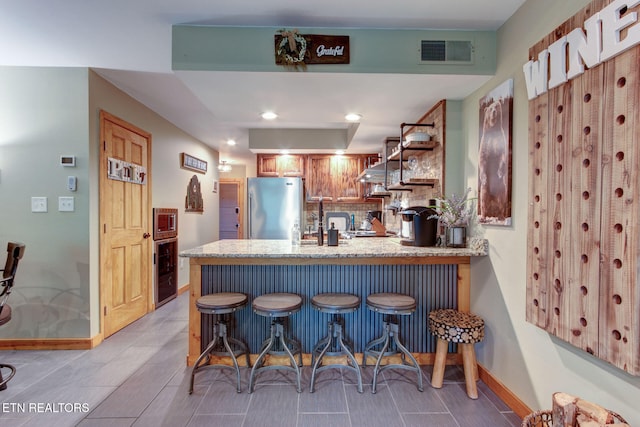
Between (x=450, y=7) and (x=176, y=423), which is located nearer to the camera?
(x=176, y=423)

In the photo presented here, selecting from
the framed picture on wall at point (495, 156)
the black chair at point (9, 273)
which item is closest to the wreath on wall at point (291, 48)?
the framed picture on wall at point (495, 156)

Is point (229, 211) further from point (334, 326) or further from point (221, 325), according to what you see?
point (334, 326)

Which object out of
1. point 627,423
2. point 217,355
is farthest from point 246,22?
point 627,423

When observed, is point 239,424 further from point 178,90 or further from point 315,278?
point 178,90

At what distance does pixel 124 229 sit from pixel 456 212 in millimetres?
3235

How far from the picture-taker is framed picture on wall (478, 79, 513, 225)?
1.88 metres

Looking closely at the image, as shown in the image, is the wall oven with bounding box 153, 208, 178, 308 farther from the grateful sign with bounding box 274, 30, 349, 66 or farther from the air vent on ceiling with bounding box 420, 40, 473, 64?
the air vent on ceiling with bounding box 420, 40, 473, 64

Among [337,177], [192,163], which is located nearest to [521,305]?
[337,177]

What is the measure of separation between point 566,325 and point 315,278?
154cm

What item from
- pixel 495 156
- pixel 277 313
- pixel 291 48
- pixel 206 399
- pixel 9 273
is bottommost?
pixel 206 399

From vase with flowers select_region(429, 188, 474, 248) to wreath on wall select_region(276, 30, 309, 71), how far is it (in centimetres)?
151

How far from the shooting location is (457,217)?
2326mm

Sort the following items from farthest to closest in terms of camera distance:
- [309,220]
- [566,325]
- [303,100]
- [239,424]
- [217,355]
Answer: [309,220]
[303,100]
[217,355]
[239,424]
[566,325]

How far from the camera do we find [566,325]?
1.41m
